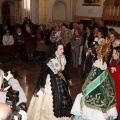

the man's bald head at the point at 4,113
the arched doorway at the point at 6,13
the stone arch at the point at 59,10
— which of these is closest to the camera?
the man's bald head at the point at 4,113

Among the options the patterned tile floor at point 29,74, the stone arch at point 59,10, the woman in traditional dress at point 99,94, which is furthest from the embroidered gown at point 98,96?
the stone arch at point 59,10

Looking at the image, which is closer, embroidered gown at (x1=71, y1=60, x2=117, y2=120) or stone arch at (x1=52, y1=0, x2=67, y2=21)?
embroidered gown at (x1=71, y1=60, x2=117, y2=120)

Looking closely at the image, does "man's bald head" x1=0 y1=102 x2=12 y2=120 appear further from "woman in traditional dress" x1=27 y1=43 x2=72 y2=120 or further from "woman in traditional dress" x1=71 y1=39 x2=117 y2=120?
"woman in traditional dress" x1=27 y1=43 x2=72 y2=120

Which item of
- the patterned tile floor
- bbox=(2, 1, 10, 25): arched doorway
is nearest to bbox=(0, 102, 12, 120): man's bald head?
the patterned tile floor

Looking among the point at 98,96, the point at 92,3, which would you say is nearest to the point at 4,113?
the point at 98,96

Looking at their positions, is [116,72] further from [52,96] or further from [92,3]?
[92,3]

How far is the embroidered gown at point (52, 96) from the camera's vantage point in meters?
4.17

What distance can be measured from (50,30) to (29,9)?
19.8 ft

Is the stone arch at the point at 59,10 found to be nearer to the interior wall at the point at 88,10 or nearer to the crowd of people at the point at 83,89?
the interior wall at the point at 88,10

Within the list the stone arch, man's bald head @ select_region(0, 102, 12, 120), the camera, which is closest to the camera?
man's bald head @ select_region(0, 102, 12, 120)

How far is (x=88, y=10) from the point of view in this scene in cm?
1547

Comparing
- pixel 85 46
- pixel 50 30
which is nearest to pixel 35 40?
pixel 50 30

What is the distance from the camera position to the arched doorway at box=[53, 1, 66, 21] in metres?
16.1

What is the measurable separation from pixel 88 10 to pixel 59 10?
2.15m
